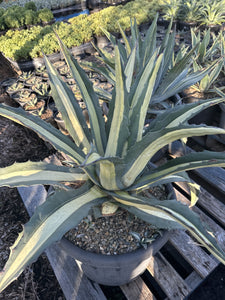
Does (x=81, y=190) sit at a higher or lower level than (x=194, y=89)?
higher

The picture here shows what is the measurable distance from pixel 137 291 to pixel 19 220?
1.01 meters

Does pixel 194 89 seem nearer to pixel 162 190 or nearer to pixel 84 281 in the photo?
pixel 162 190

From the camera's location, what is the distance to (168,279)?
43.2 inches

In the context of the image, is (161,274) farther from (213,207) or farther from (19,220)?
(19,220)

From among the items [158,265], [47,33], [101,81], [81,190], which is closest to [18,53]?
[47,33]

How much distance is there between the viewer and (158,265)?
3.77 ft

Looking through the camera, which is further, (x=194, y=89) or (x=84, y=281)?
(x=194, y=89)

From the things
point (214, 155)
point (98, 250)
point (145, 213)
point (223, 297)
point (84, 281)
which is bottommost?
point (223, 297)

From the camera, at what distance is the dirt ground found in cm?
134

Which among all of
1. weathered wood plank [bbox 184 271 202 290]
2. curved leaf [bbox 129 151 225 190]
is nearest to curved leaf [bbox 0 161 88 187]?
curved leaf [bbox 129 151 225 190]

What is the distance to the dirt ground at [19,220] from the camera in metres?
1.34

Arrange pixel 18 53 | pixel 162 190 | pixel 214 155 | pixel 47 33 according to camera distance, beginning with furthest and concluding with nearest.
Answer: pixel 47 33
pixel 18 53
pixel 162 190
pixel 214 155

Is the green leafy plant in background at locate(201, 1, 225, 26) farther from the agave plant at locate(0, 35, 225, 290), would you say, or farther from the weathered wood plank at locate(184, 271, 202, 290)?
the weathered wood plank at locate(184, 271, 202, 290)

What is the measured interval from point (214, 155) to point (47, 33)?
3604 mm
